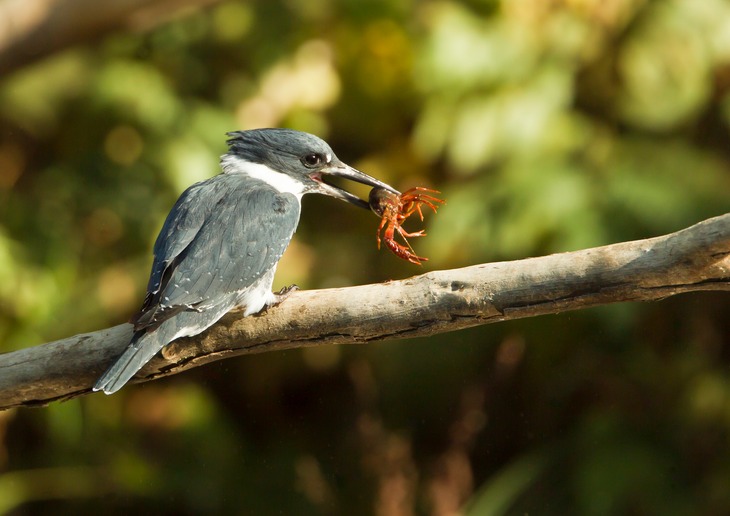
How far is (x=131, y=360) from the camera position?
2166mm

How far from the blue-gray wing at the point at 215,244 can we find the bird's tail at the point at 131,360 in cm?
3

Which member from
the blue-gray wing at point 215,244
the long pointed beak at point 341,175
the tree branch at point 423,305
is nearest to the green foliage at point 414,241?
the long pointed beak at point 341,175

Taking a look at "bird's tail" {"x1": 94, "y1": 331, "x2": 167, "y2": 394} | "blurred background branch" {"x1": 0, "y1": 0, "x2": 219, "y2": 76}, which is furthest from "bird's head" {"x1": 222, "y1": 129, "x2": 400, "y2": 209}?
"blurred background branch" {"x1": 0, "y1": 0, "x2": 219, "y2": 76}

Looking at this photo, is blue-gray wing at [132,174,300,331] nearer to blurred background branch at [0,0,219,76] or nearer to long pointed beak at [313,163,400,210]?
long pointed beak at [313,163,400,210]

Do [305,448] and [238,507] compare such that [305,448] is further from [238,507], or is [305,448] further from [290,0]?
[290,0]

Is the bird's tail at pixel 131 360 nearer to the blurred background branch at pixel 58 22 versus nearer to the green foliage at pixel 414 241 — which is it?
the green foliage at pixel 414 241

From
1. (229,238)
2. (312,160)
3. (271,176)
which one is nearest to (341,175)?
Answer: (312,160)

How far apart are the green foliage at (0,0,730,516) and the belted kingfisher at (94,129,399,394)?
0.98 metres

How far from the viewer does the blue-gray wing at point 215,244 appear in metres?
2.32

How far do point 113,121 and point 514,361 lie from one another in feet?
6.60

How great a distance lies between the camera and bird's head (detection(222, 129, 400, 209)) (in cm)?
288

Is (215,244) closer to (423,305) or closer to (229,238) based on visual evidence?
(229,238)

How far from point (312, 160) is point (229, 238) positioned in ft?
1.64

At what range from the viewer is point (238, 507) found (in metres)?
4.04
